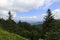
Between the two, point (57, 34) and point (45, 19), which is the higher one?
point (45, 19)

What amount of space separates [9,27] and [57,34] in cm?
6629

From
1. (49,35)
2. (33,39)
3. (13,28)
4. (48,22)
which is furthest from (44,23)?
(49,35)

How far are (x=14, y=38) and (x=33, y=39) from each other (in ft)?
47.2

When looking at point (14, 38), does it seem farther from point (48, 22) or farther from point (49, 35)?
point (49, 35)

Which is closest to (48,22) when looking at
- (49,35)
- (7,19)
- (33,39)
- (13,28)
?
(33,39)

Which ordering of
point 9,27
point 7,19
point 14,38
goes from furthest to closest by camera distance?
1. point 7,19
2. point 9,27
3. point 14,38

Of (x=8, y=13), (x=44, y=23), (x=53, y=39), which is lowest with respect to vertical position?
(x=53, y=39)

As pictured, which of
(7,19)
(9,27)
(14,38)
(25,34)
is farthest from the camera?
(7,19)

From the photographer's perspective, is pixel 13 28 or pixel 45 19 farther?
pixel 13 28

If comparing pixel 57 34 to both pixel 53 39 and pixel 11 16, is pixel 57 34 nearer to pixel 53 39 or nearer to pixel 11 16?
pixel 53 39

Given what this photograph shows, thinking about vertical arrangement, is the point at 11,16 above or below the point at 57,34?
above

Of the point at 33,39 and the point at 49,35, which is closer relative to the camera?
the point at 49,35

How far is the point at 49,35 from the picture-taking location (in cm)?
2255

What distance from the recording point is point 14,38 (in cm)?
5262
